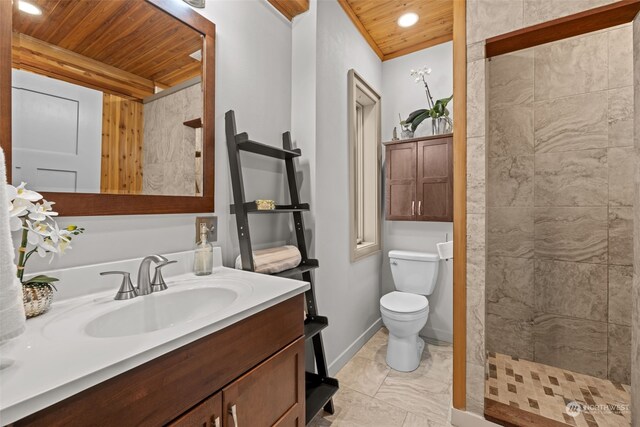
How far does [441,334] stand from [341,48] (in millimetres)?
2488

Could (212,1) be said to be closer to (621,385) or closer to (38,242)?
(38,242)

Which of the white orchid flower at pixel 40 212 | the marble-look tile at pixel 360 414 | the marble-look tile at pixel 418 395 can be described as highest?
the white orchid flower at pixel 40 212

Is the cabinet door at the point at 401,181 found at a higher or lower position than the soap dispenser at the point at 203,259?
higher

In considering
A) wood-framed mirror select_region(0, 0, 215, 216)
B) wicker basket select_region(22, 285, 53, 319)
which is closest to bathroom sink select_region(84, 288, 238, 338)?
wicker basket select_region(22, 285, 53, 319)

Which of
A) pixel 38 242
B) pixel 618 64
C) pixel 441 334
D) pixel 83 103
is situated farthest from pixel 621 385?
pixel 83 103

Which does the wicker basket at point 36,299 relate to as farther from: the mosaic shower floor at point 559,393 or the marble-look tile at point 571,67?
the marble-look tile at point 571,67

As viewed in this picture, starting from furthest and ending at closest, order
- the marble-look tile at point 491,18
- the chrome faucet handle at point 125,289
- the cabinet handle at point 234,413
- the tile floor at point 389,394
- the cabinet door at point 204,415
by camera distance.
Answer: the tile floor at point 389,394 < the marble-look tile at point 491,18 < the chrome faucet handle at point 125,289 < the cabinet handle at point 234,413 < the cabinet door at point 204,415

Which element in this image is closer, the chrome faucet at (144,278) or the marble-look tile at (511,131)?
the chrome faucet at (144,278)

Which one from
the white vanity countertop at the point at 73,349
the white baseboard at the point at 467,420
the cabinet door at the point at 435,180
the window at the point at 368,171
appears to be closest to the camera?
the white vanity countertop at the point at 73,349

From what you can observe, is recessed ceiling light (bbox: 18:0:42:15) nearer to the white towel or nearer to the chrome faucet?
the white towel

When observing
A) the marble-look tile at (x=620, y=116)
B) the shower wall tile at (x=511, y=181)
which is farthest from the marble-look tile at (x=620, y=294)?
the marble-look tile at (x=620, y=116)

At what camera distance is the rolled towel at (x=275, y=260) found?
4.46ft

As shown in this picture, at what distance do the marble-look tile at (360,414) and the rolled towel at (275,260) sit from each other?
0.88m

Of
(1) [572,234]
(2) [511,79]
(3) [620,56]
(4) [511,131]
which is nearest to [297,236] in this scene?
(4) [511,131]
